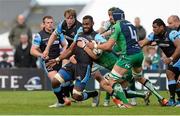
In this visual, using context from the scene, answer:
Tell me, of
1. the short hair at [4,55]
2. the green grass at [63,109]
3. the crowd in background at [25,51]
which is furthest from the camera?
the short hair at [4,55]

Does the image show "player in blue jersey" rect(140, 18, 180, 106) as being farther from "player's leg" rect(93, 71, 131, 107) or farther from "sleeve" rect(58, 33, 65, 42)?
"sleeve" rect(58, 33, 65, 42)

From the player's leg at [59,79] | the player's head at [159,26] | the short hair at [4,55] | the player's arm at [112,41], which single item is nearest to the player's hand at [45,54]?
the player's leg at [59,79]

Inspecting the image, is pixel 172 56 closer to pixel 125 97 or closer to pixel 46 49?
pixel 125 97

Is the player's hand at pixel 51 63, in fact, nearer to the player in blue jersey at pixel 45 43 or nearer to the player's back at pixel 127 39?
the player in blue jersey at pixel 45 43

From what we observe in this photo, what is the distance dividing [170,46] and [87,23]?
6.89 ft

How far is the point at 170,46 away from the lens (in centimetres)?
2162

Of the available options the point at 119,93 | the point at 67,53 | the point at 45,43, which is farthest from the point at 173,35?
the point at 45,43

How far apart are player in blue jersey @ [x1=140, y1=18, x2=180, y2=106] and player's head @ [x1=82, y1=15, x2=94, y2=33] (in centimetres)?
154

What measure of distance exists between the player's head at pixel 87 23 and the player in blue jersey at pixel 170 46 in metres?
1.54

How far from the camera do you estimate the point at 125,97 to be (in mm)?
20969

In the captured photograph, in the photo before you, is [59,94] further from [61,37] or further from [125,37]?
[125,37]

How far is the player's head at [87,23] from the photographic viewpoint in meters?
20.9

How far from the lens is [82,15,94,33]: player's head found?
20.9m
